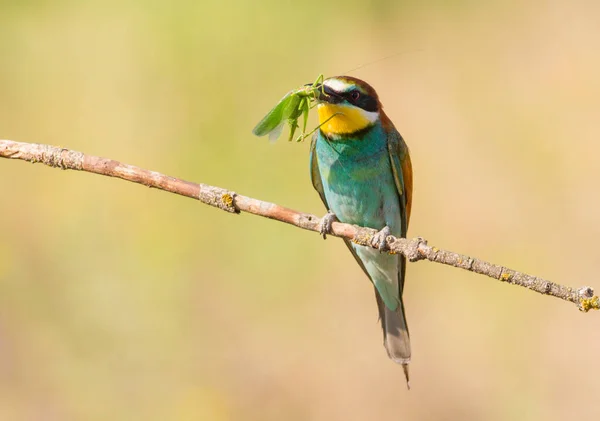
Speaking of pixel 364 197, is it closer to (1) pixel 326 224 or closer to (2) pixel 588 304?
(1) pixel 326 224

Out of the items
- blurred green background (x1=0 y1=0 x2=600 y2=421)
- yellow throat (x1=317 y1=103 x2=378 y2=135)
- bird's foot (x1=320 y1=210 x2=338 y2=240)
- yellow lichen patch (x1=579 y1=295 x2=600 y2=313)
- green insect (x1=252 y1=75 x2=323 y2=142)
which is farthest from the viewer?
blurred green background (x1=0 y1=0 x2=600 y2=421)

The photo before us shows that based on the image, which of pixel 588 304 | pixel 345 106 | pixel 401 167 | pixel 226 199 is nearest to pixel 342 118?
pixel 345 106

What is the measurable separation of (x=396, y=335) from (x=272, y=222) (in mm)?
1207

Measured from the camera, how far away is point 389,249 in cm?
242

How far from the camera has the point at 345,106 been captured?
3094 millimetres

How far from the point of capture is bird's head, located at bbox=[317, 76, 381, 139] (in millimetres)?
3045

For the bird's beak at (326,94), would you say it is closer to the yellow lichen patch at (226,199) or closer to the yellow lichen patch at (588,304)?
the yellow lichen patch at (226,199)

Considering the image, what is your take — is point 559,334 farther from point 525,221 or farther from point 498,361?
point 525,221

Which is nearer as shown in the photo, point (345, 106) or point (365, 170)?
point (345, 106)

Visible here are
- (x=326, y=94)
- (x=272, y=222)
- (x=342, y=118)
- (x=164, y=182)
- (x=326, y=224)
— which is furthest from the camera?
(x=272, y=222)

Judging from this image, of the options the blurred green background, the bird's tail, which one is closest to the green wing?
the bird's tail

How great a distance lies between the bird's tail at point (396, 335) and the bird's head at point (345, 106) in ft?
2.82

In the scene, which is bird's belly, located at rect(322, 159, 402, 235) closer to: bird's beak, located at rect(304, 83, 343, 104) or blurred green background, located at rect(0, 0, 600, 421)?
bird's beak, located at rect(304, 83, 343, 104)

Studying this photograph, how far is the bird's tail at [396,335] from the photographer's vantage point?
3529 millimetres
